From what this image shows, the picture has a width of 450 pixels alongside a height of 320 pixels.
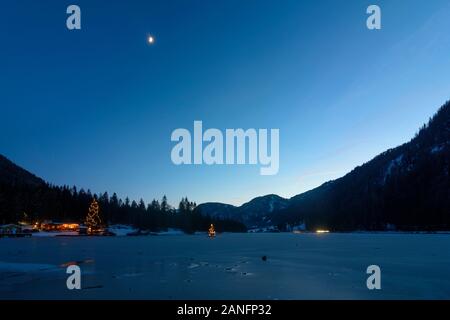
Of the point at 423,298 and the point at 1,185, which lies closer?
the point at 423,298

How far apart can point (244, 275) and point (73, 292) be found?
48.0 ft

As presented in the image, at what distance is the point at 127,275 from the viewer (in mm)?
31469

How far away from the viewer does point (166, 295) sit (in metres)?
22.5
